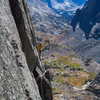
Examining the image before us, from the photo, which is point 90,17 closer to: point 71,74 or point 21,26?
point 71,74

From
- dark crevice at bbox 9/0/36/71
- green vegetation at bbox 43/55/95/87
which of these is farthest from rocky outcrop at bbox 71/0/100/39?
dark crevice at bbox 9/0/36/71

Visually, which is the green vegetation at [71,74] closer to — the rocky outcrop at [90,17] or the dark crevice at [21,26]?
the dark crevice at [21,26]

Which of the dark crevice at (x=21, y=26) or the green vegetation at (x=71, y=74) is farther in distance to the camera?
the green vegetation at (x=71, y=74)

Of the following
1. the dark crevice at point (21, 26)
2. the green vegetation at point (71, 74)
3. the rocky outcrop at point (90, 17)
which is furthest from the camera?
the rocky outcrop at point (90, 17)

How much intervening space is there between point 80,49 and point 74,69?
47.1 m

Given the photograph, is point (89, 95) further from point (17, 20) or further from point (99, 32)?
point (99, 32)

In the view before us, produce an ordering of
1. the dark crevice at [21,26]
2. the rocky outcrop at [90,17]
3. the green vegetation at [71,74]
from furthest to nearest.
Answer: the rocky outcrop at [90,17] → the green vegetation at [71,74] → the dark crevice at [21,26]

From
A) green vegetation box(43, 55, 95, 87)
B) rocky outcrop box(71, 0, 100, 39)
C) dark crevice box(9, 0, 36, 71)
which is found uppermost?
dark crevice box(9, 0, 36, 71)

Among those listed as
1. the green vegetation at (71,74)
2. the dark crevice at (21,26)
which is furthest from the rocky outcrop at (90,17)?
the dark crevice at (21,26)

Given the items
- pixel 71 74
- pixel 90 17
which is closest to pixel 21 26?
pixel 71 74

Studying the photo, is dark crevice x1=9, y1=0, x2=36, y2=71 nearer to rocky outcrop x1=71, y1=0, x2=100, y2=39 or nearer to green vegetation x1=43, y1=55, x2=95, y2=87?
green vegetation x1=43, y1=55, x2=95, y2=87

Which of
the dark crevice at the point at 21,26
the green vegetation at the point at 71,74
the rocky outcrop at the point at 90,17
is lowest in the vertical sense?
the green vegetation at the point at 71,74

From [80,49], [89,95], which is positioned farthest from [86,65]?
[89,95]

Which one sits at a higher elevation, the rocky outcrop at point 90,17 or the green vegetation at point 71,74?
the rocky outcrop at point 90,17
